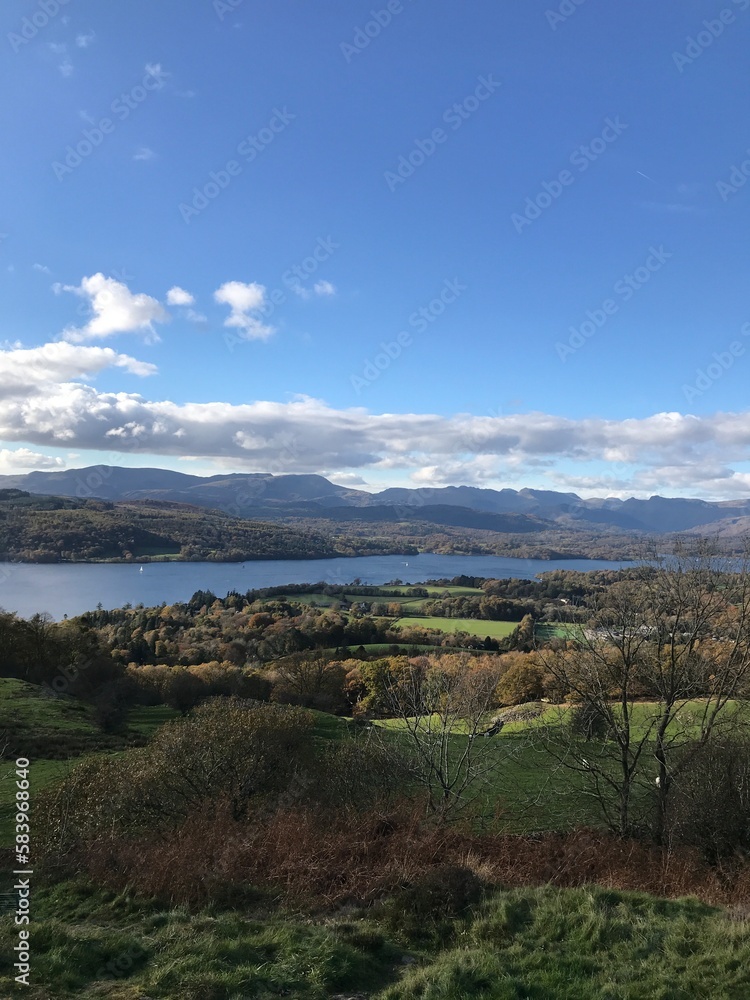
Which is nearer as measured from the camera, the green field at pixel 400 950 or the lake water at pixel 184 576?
the green field at pixel 400 950

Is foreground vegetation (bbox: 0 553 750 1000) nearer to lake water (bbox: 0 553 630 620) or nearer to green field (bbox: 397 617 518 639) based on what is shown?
green field (bbox: 397 617 518 639)

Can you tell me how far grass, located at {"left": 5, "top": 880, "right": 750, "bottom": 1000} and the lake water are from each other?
7947 centimetres

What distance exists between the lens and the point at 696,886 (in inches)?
337

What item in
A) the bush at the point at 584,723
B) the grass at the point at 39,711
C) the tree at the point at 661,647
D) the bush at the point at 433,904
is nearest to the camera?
the bush at the point at 433,904

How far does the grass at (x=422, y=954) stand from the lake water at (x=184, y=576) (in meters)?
79.5

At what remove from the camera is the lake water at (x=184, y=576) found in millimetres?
91938

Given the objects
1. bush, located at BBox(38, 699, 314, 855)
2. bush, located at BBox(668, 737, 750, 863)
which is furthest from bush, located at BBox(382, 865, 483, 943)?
bush, located at BBox(38, 699, 314, 855)

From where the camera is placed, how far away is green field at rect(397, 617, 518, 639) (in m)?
69.0

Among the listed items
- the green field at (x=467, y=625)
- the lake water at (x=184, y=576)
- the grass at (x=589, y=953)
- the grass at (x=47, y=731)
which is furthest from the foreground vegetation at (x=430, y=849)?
the lake water at (x=184, y=576)

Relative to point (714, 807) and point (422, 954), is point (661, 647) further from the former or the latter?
point (422, 954)

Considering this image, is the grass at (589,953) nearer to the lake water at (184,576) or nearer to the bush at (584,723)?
the bush at (584,723)

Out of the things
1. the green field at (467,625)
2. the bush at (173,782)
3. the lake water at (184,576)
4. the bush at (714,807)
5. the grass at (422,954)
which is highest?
the grass at (422,954)

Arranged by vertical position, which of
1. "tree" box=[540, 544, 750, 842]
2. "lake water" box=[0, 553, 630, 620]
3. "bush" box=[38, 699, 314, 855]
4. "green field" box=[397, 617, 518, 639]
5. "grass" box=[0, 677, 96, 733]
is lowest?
"green field" box=[397, 617, 518, 639]

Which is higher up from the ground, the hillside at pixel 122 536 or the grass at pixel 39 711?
the hillside at pixel 122 536
